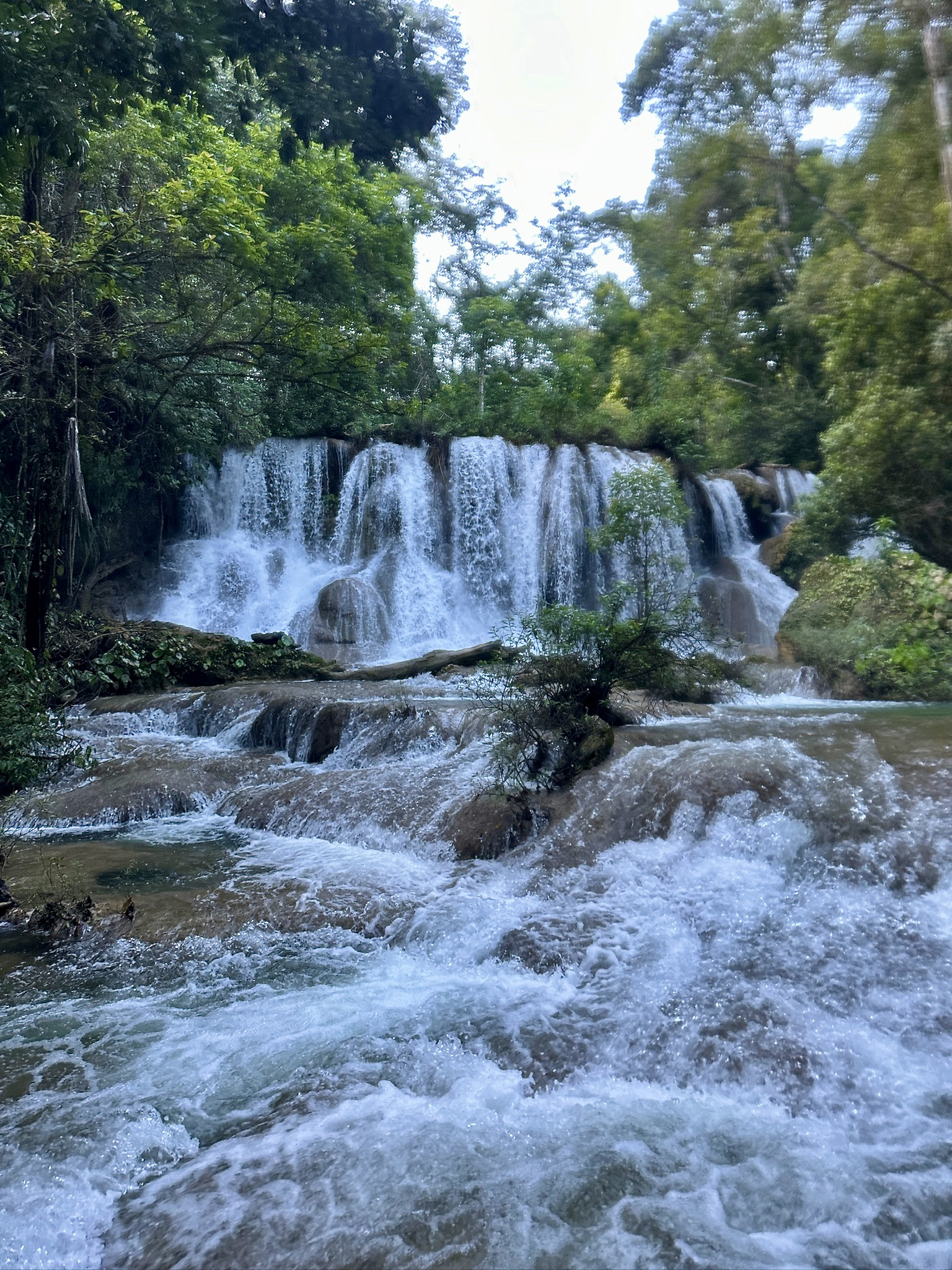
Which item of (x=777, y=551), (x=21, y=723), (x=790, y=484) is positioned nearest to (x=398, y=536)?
(x=777, y=551)

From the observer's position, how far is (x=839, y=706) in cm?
1015

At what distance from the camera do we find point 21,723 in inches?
195

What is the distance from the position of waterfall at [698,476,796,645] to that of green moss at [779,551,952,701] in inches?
120

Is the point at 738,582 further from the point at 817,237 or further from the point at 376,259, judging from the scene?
the point at 376,259

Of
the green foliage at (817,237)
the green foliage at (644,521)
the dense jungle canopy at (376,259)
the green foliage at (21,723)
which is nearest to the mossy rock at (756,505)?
the dense jungle canopy at (376,259)

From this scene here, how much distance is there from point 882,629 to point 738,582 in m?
6.45

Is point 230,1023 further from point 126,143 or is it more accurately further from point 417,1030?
point 126,143

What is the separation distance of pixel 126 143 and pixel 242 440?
607 centimetres

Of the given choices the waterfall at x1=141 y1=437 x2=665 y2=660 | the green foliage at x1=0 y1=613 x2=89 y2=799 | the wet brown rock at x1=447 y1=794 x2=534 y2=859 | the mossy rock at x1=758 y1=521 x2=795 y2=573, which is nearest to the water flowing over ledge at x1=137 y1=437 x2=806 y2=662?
the waterfall at x1=141 y1=437 x2=665 y2=660

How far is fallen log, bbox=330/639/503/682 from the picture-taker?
42.0 ft

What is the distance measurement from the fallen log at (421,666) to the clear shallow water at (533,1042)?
6.28 m

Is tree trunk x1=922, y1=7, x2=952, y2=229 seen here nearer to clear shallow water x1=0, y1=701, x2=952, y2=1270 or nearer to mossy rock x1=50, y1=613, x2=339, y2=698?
clear shallow water x1=0, y1=701, x2=952, y2=1270

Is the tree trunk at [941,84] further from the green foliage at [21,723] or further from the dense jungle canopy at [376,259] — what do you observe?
the green foliage at [21,723]

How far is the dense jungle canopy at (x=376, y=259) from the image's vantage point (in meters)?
5.18
